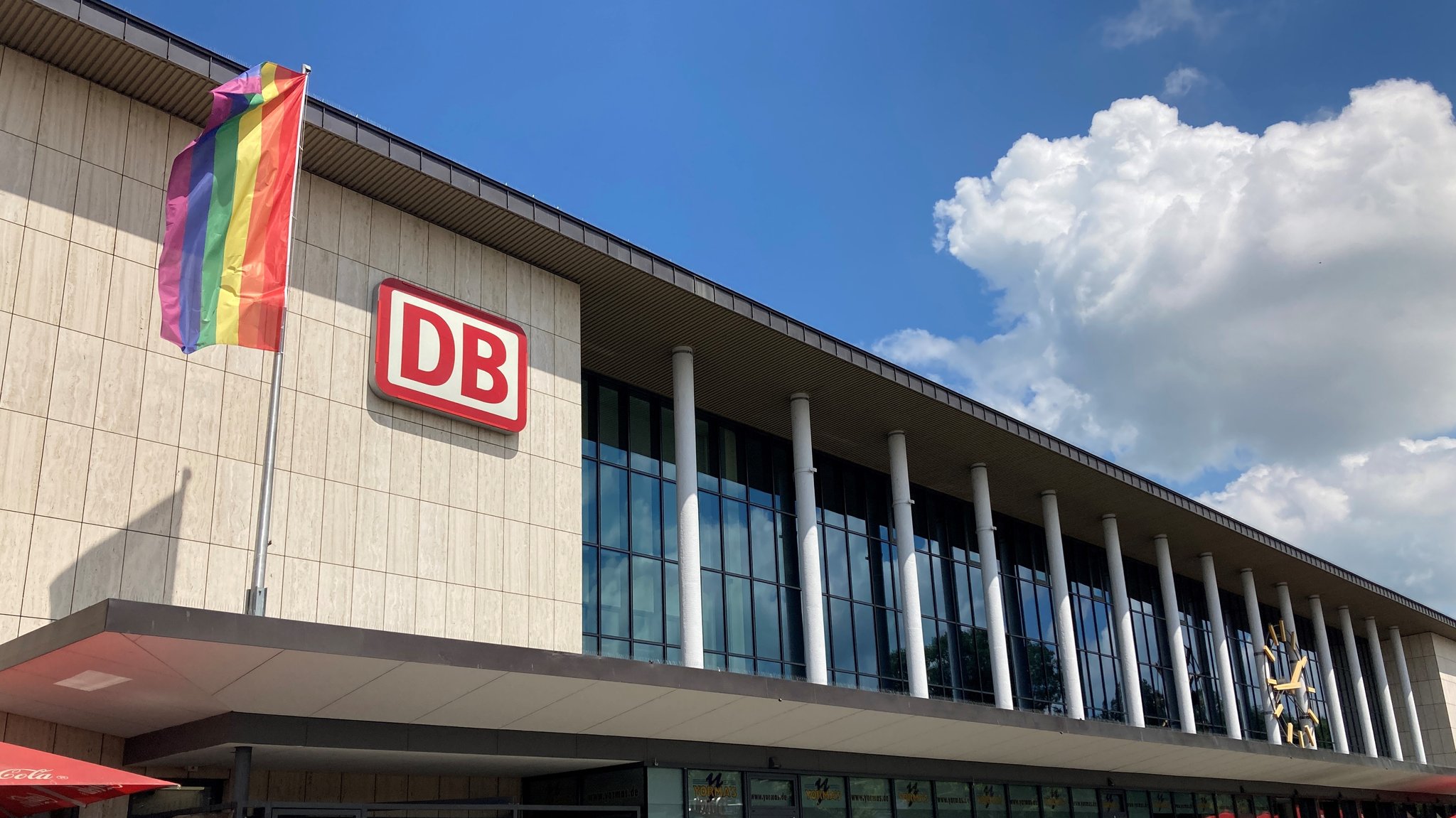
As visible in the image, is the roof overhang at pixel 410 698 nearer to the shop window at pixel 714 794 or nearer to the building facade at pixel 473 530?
the building facade at pixel 473 530

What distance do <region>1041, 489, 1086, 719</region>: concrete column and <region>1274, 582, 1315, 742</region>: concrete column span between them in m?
15.3

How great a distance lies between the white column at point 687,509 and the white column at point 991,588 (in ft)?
31.1

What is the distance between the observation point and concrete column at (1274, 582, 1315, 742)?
45.7m

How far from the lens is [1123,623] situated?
3650 cm

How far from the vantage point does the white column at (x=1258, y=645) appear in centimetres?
4356

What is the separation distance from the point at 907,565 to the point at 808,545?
12.6 feet

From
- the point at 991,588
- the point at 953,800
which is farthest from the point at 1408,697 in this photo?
the point at 953,800

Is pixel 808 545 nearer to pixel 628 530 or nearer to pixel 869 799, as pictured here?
pixel 628 530

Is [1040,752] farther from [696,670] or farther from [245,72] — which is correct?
[245,72]

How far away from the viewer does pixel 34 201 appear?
51.8 feet

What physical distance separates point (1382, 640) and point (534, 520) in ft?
166

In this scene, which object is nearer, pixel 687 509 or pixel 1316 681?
pixel 687 509

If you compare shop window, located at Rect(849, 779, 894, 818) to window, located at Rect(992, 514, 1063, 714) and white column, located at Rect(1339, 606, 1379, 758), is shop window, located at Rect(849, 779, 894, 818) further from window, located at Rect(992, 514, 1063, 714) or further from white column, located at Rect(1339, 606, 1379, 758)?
white column, located at Rect(1339, 606, 1379, 758)

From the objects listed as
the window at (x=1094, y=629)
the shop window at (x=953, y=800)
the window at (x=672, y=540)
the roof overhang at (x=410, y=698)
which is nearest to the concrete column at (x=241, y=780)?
the roof overhang at (x=410, y=698)
